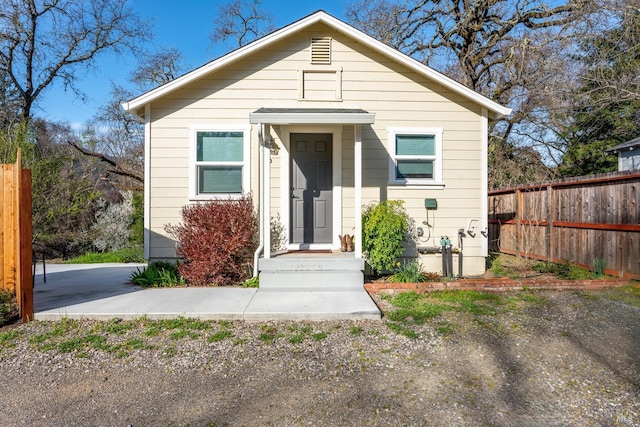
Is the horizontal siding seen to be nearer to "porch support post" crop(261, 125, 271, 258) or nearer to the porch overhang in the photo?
"porch support post" crop(261, 125, 271, 258)

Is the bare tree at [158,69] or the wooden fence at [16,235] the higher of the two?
the bare tree at [158,69]

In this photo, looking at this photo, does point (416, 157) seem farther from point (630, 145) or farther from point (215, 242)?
point (630, 145)

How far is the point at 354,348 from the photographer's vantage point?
3.67 meters

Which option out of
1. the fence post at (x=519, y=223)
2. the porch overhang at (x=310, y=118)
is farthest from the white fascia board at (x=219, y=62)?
the fence post at (x=519, y=223)

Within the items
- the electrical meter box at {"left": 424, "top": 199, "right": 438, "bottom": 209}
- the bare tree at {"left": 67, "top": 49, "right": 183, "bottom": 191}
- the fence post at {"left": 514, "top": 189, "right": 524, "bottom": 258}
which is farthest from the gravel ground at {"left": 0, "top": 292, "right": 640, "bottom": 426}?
the bare tree at {"left": 67, "top": 49, "right": 183, "bottom": 191}

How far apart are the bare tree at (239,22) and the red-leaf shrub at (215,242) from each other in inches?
697

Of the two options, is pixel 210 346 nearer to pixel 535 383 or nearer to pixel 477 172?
pixel 535 383

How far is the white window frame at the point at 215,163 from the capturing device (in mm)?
6781

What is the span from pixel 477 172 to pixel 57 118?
63.5ft

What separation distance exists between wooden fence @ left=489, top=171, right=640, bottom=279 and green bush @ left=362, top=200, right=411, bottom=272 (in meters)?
3.66

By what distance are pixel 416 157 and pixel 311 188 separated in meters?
2.16

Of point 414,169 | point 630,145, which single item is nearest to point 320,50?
point 414,169

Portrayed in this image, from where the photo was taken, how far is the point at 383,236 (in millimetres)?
6234

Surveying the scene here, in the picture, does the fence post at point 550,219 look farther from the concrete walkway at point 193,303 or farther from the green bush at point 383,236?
the concrete walkway at point 193,303
